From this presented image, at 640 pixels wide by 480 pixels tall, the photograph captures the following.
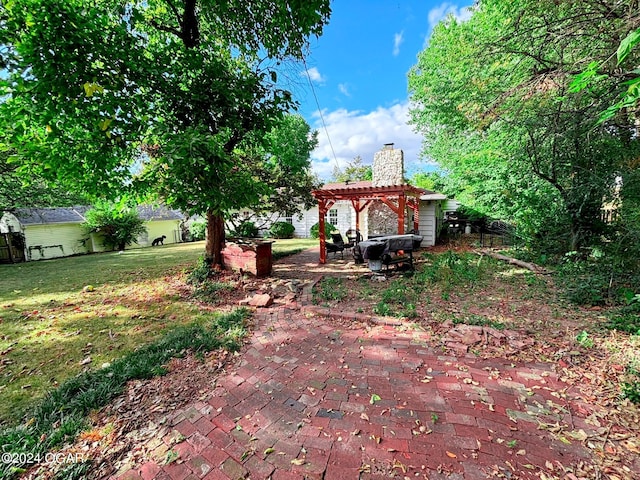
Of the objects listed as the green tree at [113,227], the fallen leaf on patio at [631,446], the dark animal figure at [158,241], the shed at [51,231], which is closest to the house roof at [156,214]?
the dark animal figure at [158,241]

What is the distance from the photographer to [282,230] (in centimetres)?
1747

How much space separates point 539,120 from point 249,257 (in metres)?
7.83

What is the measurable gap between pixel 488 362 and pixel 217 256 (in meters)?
6.42

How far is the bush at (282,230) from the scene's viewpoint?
56.6 ft

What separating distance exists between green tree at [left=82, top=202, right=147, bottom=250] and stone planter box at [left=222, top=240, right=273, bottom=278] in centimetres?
1202

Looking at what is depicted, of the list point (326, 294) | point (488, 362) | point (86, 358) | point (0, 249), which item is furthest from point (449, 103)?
point (0, 249)

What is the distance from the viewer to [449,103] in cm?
1309

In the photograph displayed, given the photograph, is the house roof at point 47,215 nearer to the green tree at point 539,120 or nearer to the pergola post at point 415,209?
the pergola post at point 415,209

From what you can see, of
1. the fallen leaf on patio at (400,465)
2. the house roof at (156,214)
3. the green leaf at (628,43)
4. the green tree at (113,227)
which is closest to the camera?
the green leaf at (628,43)

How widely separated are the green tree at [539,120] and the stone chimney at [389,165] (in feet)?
7.92

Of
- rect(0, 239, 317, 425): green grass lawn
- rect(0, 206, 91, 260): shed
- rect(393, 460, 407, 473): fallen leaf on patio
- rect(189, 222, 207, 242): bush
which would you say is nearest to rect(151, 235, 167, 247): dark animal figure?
rect(189, 222, 207, 242): bush

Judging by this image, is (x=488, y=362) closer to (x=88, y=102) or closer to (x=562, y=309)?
(x=562, y=309)

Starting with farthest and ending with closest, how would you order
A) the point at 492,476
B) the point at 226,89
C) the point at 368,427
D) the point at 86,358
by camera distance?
the point at 226,89 → the point at 86,358 → the point at 368,427 → the point at 492,476

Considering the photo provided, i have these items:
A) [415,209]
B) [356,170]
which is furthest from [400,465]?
[356,170]
